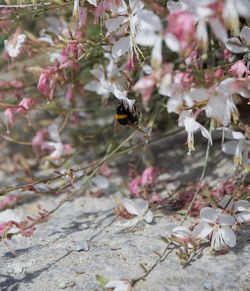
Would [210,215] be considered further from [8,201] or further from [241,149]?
[8,201]

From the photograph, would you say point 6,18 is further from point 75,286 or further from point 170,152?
point 170,152

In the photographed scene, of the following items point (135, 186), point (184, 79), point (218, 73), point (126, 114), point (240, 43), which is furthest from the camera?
point (135, 186)

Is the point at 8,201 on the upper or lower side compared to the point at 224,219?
lower

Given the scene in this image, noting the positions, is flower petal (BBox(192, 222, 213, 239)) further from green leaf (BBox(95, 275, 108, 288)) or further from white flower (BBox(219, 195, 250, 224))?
green leaf (BBox(95, 275, 108, 288))

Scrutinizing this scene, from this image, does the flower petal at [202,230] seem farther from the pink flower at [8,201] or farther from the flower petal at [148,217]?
the pink flower at [8,201]

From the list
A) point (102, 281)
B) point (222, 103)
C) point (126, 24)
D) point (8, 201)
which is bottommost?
point (8, 201)

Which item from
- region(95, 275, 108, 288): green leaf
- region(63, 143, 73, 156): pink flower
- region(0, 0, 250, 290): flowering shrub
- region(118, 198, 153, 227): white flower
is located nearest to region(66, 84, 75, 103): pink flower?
region(0, 0, 250, 290): flowering shrub

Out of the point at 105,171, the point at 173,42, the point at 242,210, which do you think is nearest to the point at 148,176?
the point at 105,171

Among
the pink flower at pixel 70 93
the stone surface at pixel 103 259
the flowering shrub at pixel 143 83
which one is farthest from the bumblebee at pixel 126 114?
the pink flower at pixel 70 93
